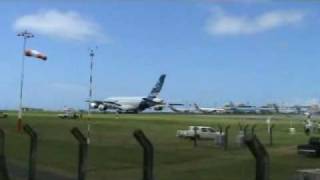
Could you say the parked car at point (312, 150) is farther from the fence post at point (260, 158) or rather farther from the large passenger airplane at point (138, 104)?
the large passenger airplane at point (138, 104)

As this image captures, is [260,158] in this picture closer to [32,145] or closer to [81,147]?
[81,147]

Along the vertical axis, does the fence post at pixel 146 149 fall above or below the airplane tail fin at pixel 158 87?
below

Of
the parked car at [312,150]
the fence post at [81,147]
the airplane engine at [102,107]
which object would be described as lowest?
the parked car at [312,150]

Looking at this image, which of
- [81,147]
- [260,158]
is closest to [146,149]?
[81,147]

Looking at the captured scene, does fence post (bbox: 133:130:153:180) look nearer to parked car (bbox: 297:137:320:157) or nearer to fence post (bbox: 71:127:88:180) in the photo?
fence post (bbox: 71:127:88:180)

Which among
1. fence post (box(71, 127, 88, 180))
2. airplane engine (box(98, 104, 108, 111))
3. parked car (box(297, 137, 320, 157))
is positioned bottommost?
parked car (box(297, 137, 320, 157))

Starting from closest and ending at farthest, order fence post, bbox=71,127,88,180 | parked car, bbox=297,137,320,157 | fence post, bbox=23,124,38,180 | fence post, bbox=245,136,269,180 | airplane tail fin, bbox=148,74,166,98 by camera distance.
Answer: fence post, bbox=245,136,269,180 → fence post, bbox=71,127,88,180 → fence post, bbox=23,124,38,180 → parked car, bbox=297,137,320,157 → airplane tail fin, bbox=148,74,166,98

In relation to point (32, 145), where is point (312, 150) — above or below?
below

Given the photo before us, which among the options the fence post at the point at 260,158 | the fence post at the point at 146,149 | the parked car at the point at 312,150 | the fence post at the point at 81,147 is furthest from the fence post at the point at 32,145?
the parked car at the point at 312,150

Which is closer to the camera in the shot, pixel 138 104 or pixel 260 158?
pixel 260 158

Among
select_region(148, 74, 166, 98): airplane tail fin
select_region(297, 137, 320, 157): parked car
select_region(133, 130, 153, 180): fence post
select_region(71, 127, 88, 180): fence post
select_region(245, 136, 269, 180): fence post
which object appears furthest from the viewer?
select_region(148, 74, 166, 98): airplane tail fin

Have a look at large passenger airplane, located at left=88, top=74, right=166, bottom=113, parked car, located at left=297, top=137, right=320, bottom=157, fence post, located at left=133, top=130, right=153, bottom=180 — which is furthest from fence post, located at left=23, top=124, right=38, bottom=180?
large passenger airplane, located at left=88, top=74, right=166, bottom=113

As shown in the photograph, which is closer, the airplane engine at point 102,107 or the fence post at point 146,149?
the fence post at point 146,149

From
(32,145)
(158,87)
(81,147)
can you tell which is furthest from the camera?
(158,87)
